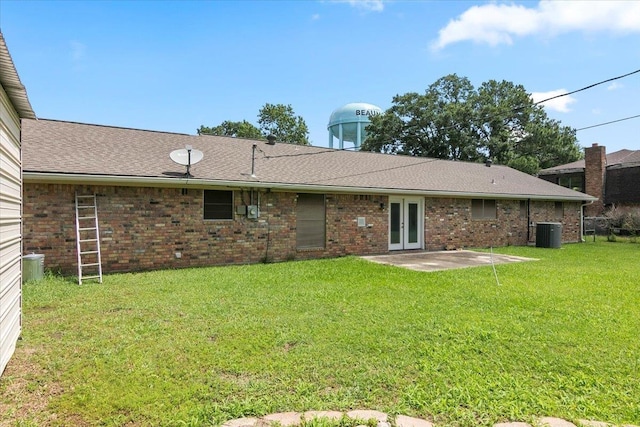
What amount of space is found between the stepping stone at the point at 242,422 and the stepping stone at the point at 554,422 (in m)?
2.07

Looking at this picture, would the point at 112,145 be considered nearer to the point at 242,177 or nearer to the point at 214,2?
the point at 242,177

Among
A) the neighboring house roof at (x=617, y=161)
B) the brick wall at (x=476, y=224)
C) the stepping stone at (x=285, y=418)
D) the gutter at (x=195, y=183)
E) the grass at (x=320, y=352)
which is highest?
the neighboring house roof at (x=617, y=161)

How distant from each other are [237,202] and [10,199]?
643 cm

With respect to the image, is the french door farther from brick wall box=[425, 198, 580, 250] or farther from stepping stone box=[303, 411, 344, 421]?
stepping stone box=[303, 411, 344, 421]

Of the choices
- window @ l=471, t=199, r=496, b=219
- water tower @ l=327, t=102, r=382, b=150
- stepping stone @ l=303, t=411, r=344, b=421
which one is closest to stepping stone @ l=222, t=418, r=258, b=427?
stepping stone @ l=303, t=411, r=344, b=421

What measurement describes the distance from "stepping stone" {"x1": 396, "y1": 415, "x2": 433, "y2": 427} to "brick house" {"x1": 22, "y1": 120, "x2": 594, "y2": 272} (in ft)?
25.4

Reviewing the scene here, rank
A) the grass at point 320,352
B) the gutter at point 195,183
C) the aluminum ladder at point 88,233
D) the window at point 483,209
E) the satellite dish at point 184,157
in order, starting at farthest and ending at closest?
1. the window at point 483,209
2. the satellite dish at point 184,157
3. the aluminum ladder at point 88,233
4. the gutter at point 195,183
5. the grass at point 320,352

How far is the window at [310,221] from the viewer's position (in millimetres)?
11375

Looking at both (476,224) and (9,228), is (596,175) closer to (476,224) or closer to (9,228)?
(476,224)

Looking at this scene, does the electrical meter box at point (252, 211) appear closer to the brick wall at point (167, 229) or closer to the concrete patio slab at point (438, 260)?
the brick wall at point (167, 229)

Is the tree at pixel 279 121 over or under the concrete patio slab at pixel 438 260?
over

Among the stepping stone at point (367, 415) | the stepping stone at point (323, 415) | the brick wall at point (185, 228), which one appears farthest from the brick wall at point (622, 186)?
the stepping stone at point (323, 415)

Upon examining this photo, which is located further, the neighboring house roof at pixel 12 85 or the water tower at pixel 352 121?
the water tower at pixel 352 121

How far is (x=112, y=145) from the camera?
34.1ft
